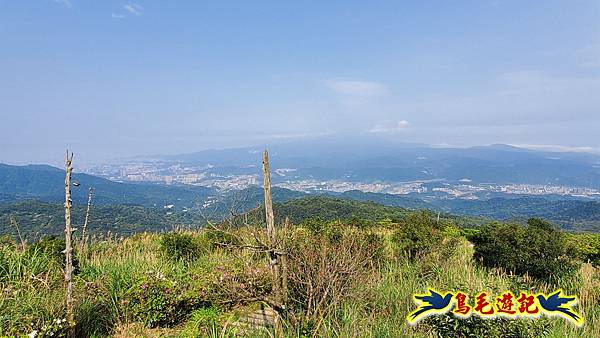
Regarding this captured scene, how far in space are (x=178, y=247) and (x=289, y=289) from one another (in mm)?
3412

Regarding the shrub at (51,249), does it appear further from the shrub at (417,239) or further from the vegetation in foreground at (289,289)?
Answer: the shrub at (417,239)

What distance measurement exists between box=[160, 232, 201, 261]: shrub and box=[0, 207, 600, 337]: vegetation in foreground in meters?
0.12

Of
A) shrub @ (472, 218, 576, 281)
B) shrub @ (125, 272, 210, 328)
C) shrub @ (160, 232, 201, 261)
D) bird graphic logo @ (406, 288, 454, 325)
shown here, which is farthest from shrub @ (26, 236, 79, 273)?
shrub @ (472, 218, 576, 281)

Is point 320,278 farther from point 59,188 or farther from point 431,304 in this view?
point 59,188

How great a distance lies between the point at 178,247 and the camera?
21.2 feet

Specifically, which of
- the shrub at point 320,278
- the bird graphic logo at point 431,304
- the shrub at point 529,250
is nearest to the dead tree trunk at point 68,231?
the shrub at point 320,278

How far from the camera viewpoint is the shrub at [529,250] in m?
5.82

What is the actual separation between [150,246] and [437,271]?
5778 millimetres

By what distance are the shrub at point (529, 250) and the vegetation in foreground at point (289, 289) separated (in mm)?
21

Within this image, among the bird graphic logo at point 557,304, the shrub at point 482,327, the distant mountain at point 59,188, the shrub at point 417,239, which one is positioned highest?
the bird graphic logo at point 557,304

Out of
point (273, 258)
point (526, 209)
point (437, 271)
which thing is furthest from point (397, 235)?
point (526, 209)

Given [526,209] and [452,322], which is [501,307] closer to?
[452,322]

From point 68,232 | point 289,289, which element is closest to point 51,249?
point 68,232

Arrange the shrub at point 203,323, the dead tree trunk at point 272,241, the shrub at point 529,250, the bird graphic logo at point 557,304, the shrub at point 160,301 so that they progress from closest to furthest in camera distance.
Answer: the bird graphic logo at point 557,304 → the dead tree trunk at point 272,241 → the shrub at point 203,323 → the shrub at point 160,301 → the shrub at point 529,250
